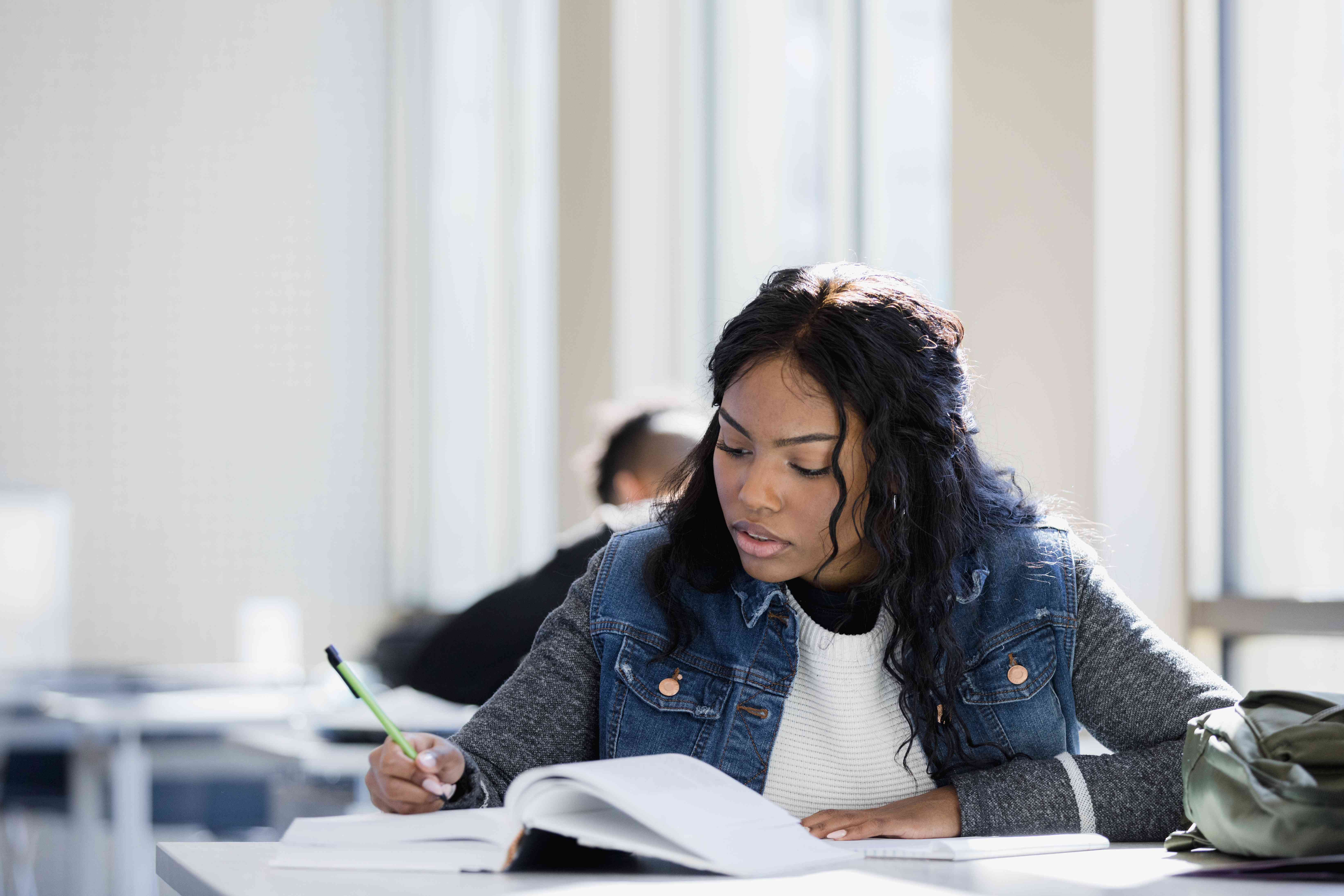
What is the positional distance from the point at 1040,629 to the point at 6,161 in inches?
198

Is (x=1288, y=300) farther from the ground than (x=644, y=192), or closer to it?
closer to it

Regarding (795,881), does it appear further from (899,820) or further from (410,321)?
(410,321)

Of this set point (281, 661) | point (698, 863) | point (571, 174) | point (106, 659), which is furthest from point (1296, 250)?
point (106, 659)

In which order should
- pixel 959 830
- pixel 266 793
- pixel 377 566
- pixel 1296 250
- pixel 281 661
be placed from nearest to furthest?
pixel 959 830 → pixel 1296 250 → pixel 266 793 → pixel 281 661 → pixel 377 566

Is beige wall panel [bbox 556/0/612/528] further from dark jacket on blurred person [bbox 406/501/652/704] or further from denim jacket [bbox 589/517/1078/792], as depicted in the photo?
denim jacket [bbox 589/517/1078/792]

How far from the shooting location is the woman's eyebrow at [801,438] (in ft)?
4.99

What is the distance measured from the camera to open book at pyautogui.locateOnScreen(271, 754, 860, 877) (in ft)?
3.66

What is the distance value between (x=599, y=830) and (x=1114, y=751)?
2.16 feet

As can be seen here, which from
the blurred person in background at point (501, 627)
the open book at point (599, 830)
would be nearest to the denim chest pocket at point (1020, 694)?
the open book at point (599, 830)

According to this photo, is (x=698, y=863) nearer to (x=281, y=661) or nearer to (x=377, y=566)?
(x=281, y=661)

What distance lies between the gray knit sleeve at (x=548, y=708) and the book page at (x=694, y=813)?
0.99 ft

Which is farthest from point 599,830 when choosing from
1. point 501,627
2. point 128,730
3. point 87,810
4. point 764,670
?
point 87,810

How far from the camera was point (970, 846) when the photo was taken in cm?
123

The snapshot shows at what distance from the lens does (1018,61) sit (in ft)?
8.52
